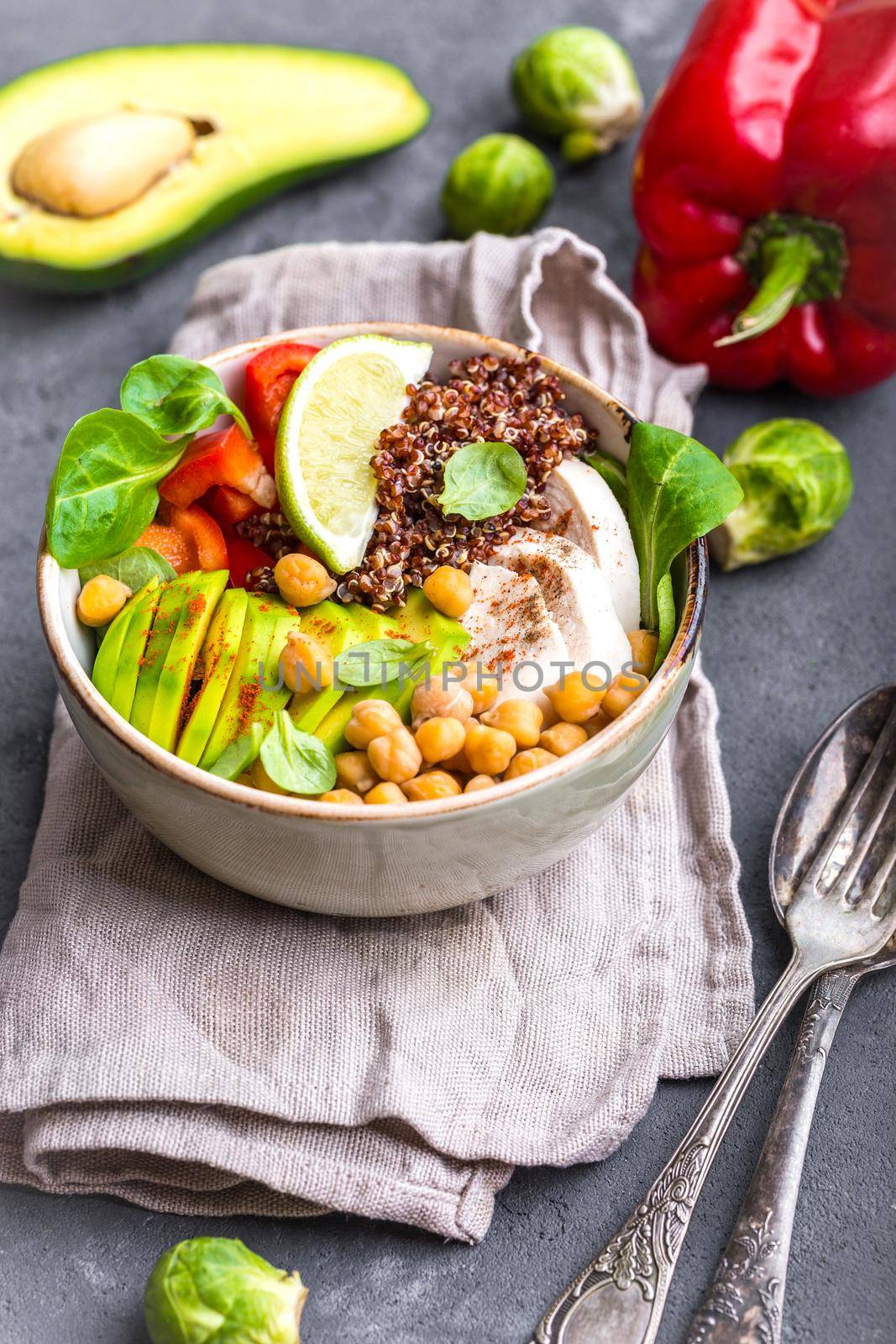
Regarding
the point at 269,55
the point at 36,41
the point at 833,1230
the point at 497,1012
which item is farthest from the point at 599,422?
the point at 36,41

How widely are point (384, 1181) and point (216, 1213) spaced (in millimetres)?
320

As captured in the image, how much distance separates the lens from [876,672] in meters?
3.20

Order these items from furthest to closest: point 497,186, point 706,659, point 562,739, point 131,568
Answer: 1. point 497,186
2. point 706,659
3. point 131,568
4. point 562,739

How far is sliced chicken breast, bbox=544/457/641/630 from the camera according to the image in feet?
8.29

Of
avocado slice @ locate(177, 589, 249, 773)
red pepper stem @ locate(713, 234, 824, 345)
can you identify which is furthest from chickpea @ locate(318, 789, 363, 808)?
red pepper stem @ locate(713, 234, 824, 345)

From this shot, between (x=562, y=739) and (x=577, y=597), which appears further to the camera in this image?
(x=577, y=597)

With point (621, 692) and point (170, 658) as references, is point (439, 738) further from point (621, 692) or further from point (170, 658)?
point (170, 658)

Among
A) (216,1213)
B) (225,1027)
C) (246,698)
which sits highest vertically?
(246,698)

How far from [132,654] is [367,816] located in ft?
1.92

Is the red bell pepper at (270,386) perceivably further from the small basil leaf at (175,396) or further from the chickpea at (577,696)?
the chickpea at (577,696)

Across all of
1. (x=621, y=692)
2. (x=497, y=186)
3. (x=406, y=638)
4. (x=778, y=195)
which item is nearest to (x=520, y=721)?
(x=621, y=692)

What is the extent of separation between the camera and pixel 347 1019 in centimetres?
245

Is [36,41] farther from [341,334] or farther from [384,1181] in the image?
[384,1181]

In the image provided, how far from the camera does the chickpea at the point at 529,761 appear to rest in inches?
87.7
